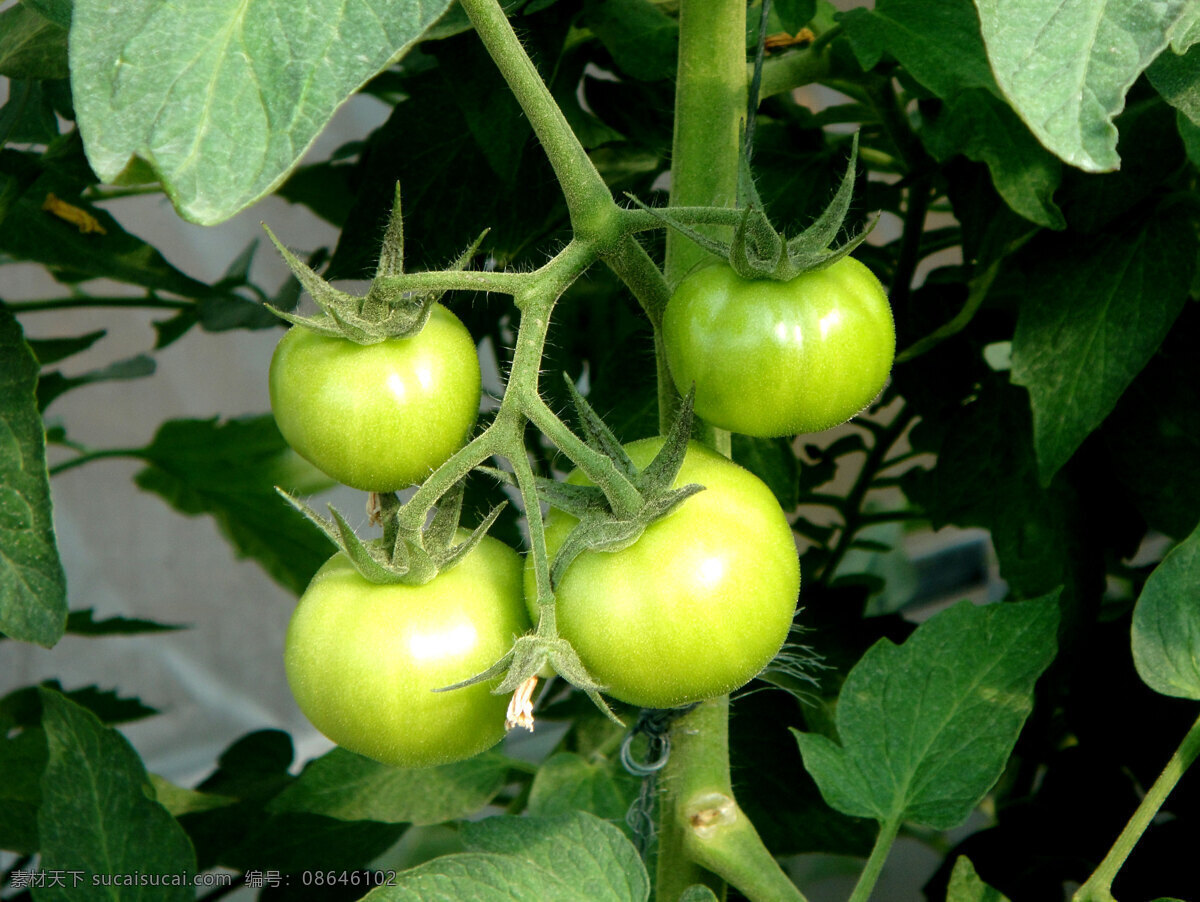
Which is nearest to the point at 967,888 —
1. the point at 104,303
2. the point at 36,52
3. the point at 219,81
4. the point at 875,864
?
the point at 875,864

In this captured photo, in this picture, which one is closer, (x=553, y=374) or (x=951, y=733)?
(x=951, y=733)

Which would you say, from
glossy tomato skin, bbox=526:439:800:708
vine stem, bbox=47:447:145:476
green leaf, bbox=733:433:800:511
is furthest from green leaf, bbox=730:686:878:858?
vine stem, bbox=47:447:145:476

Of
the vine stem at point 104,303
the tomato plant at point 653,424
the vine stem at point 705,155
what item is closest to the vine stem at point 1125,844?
the tomato plant at point 653,424

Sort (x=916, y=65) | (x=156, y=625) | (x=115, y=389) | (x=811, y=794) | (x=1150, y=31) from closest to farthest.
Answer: (x=1150, y=31)
(x=916, y=65)
(x=811, y=794)
(x=156, y=625)
(x=115, y=389)

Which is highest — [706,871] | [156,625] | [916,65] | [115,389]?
[916,65]

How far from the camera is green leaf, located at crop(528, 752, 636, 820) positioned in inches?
19.2

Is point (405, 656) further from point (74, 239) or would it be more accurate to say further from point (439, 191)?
point (74, 239)

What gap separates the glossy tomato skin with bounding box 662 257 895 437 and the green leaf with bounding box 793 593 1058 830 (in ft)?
0.46

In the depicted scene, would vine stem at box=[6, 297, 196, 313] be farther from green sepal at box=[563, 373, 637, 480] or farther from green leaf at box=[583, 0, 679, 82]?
green sepal at box=[563, 373, 637, 480]

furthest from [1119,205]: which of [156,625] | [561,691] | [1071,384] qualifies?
[156,625]

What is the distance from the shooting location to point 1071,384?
40 cm

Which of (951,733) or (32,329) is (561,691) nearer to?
(951,733)

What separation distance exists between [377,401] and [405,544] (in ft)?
0.14

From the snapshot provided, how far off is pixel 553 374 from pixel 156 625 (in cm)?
31
